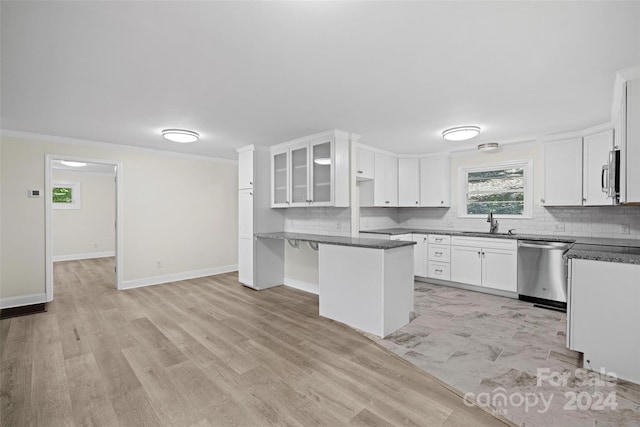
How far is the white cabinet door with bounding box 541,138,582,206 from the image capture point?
3936 mm

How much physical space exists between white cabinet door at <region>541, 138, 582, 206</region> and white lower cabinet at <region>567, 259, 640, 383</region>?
2171 millimetres

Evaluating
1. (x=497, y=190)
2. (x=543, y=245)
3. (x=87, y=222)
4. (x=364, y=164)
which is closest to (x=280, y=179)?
(x=364, y=164)

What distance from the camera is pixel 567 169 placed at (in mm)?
4023

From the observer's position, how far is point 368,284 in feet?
9.91

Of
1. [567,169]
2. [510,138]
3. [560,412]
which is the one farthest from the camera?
[510,138]

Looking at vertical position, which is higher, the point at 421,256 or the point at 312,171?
the point at 312,171

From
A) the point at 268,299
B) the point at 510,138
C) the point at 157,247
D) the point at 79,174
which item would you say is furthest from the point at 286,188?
the point at 79,174

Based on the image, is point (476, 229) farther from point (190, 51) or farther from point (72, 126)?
point (72, 126)

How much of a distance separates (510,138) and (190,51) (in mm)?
4519

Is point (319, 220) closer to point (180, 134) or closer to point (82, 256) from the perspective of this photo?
point (180, 134)

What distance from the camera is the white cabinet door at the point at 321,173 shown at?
156 inches

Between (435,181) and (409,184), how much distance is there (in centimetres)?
47

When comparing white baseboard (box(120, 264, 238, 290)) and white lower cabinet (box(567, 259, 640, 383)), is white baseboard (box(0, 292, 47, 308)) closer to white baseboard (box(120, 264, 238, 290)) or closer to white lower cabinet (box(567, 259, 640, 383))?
white baseboard (box(120, 264, 238, 290))

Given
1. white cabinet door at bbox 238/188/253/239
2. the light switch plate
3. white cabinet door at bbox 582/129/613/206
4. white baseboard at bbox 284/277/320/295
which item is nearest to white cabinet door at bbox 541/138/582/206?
white cabinet door at bbox 582/129/613/206
